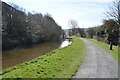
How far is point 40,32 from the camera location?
49.2m

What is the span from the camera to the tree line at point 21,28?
34.1 m

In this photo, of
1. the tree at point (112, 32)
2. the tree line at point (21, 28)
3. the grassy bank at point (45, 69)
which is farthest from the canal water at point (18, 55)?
the tree at point (112, 32)

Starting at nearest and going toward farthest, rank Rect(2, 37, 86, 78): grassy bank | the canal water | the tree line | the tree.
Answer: Rect(2, 37, 86, 78): grassy bank, the canal water, the tree, the tree line

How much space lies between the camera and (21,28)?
131ft

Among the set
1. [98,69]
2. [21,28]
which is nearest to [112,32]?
[98,69]

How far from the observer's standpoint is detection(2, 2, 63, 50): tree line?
3412 cm

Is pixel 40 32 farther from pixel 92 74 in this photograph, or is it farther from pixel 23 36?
pixel 92 74

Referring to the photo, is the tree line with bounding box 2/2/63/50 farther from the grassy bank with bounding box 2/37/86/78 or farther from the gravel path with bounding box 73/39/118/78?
the gravel path with bounding box 73/39/118/78

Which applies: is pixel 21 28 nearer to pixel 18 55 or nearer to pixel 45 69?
pixel 18 55

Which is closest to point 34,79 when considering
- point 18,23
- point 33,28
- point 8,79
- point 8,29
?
point 8,79

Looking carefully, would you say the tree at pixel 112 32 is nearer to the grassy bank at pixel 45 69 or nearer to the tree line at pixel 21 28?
the grassy bank at pixel 45 69

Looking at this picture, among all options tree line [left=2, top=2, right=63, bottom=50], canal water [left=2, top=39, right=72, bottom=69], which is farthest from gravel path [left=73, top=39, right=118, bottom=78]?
tree line [left=2, top=2, right=63, bottom=50]

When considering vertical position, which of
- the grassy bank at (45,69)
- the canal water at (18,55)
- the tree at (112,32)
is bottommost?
the canal water at (18,55)

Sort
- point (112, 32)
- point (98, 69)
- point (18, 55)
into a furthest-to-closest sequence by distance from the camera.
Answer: point (112, 32) < point (18, 55) < point (98, 69)
